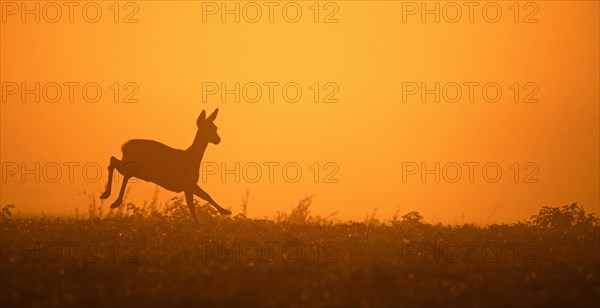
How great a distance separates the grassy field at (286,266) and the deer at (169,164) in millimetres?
969

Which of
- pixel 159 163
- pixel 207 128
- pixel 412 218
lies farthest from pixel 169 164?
pixel 412 218

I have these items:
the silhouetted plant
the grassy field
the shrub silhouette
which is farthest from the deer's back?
the shrub silhouette

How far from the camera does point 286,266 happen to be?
1734 centimetres

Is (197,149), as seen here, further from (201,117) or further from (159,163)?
(159,163)

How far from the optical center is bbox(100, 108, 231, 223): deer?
2466 centimetres

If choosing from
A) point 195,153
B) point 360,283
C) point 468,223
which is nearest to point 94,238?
point 195,153

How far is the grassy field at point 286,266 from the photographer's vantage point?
15391 mm

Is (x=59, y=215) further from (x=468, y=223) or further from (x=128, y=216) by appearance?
(x=468, y=223)

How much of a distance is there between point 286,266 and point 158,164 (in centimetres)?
860

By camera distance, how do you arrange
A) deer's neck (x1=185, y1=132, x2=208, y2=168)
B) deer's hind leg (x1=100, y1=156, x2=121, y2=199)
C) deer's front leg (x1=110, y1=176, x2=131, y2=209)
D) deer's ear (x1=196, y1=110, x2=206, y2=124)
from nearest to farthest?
deer's front leg (x1=110, y1=176, x2=131, y2=209) → deer's hind leg (x1=100, y1=156, x2=121, y2=199) → deer's ear (x1=196, y1=110, x2=206, y2=124) → deer's neck (x1=185, y1=132, x2=208, y2=168)

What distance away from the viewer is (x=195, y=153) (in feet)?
83.8

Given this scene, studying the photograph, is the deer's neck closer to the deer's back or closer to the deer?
the deer

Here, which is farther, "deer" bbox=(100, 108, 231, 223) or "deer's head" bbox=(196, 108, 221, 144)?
"deer's head" bbox=(196, 108, 221, 144)

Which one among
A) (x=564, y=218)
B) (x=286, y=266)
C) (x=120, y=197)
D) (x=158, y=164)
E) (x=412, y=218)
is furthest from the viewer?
(x=564, y=218)
